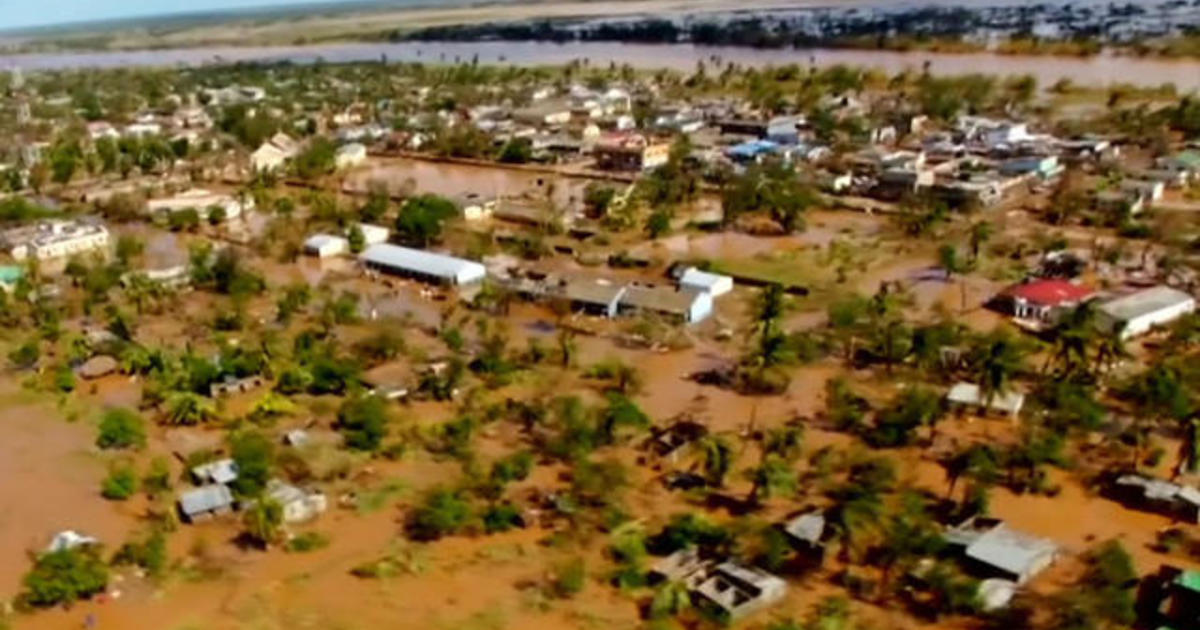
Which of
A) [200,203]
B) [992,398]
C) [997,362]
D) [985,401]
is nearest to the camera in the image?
[997,362]

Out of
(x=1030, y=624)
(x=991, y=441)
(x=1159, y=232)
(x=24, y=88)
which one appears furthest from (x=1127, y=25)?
(x=24, y=88)

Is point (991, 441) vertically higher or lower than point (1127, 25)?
lower

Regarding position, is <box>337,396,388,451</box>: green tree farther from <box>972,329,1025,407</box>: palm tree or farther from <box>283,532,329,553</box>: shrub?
<box>972,329,1025,407</box>: palm tree

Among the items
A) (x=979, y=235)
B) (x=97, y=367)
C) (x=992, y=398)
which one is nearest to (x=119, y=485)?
(x=97, y=367)

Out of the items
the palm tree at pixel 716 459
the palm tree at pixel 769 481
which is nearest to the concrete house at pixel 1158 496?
the palm tree at pixel 769 481

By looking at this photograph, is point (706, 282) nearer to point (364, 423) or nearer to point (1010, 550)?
point (364, 423)

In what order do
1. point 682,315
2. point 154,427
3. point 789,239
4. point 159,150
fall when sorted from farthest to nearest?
point 159,150 < point 789,239 < point 682,315 < point 154,427

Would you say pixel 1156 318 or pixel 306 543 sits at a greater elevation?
pixel 1156 318

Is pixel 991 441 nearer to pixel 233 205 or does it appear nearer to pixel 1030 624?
pixel 1030 624
